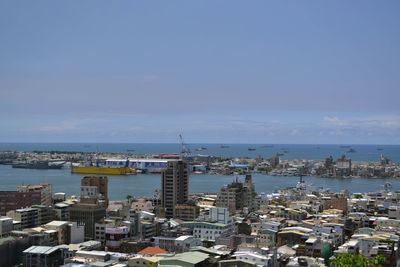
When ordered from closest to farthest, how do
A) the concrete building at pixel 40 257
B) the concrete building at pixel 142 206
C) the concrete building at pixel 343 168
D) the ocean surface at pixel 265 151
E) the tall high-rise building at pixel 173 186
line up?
the concrete building at pixel 40 257, the concrete building at pixel 142 206, the tall high-rise building at pixel 173 186, the concrete building at pixel 343 168, the ocean surface at pixel 265 151

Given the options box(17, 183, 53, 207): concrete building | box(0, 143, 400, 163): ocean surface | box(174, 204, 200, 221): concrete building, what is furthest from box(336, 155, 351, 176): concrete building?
box(17, 183, 53, 207): concrete building

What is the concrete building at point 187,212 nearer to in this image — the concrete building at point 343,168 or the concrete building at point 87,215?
the concrete building at point 87,215

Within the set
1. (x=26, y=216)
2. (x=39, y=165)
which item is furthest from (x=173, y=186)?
(x=39, y=165)

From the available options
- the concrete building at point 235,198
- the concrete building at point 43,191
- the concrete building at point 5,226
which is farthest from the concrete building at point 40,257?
the concrete building at point 235,198

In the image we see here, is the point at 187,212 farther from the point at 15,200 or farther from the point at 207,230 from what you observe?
the point at 15,200

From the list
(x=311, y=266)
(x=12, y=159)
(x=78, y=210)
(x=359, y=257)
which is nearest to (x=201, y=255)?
(x=311, y=266)

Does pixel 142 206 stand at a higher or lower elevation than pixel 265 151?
lower

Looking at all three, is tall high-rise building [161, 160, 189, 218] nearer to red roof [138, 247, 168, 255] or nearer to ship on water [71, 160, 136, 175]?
red roof [138, 247, 168, 255]

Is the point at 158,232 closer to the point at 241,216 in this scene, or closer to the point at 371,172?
the point at 241,216
